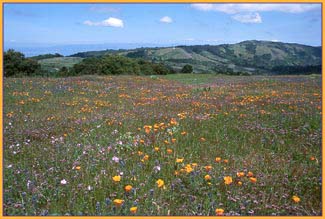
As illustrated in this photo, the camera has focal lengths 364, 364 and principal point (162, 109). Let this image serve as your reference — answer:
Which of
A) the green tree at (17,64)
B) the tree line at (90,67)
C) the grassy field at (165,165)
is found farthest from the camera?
the tree line at (90,67)

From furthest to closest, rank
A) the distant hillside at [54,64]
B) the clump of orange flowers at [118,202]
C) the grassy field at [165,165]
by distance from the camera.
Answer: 1. the distant hillside at [54,64]
2. the grassy field at [165,165]
3. the clump of orange flowers at [118,202]

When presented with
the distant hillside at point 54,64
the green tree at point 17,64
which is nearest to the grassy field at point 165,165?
the green tree at point 17,64

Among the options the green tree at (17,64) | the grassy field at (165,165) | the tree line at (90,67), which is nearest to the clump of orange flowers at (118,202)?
the grassy field at (165,165)

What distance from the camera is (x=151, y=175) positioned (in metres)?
5.89

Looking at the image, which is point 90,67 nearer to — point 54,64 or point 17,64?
point 17,64

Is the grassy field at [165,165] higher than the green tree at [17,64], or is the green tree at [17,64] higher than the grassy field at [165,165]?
the green tree at [17,64]

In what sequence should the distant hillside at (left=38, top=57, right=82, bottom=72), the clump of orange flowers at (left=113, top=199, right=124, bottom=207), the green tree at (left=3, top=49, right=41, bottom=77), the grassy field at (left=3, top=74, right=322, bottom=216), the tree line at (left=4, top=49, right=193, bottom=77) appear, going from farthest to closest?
the distant hillside at (left=38, top=57, right=82, bottom=72)
the tree line at (left=4, top=49, right=193, bottom=77)
the green tree at (left=3, top=49, right=41, bottom=77)
the grassy field at (left=3, top=74, right=322, bottom=216)
the clump of orange flowers at (left=113, top=199, right=124, bottom=207)

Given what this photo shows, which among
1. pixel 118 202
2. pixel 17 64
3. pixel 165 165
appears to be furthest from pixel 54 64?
pixel 118 202

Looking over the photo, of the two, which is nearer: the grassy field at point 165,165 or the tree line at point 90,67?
the grassy field at point 165,165

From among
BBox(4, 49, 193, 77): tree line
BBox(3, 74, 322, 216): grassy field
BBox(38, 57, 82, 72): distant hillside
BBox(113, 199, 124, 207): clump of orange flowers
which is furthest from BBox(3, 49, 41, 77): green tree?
BBox(113, 199, 124, 207): clump of orange flowers

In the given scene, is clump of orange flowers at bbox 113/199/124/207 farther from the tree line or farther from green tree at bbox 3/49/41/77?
green tree at bbox 3/49/41/77

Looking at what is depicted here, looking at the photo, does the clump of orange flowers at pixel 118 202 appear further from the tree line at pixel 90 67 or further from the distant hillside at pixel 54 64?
the distant hillside at pixel 54 64

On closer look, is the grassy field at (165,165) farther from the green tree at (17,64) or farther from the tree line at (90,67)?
the green tree at (17,64)

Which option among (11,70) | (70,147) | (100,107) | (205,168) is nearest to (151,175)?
(205,168)
